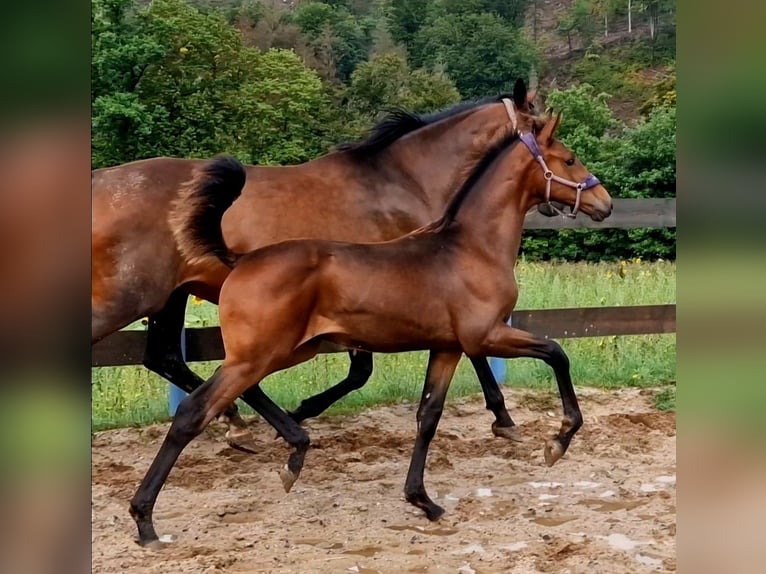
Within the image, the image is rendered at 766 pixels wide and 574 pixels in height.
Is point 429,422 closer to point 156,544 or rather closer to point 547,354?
point 547,354

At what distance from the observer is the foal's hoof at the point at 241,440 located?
456 centimetres

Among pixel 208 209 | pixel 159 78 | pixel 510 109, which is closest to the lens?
pixel 208 209

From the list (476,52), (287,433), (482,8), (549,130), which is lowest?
(287,433)

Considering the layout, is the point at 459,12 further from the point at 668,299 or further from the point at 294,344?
the point at 294,344

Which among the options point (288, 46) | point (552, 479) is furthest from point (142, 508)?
point (288, 46)

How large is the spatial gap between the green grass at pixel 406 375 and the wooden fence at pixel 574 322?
499 millimetres

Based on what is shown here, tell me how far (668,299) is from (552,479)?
3.48 meters

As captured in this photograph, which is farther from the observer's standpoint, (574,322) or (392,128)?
(574,322)

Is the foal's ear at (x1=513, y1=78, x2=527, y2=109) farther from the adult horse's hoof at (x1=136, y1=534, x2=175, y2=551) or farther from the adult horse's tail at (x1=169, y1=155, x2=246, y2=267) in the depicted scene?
the adult horse's hoof at (x1=136, y1=534, x2=175, y2=551)

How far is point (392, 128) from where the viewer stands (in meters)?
4.80

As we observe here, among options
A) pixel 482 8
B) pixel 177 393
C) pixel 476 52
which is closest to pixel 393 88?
pixel 476 52

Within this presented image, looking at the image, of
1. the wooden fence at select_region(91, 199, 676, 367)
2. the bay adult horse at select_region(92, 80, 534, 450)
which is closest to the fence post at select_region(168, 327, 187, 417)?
the wooden fence at select_region(91, 199, 676, 367)

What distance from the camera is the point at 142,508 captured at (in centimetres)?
344

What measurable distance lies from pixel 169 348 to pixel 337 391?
999 millimetres
